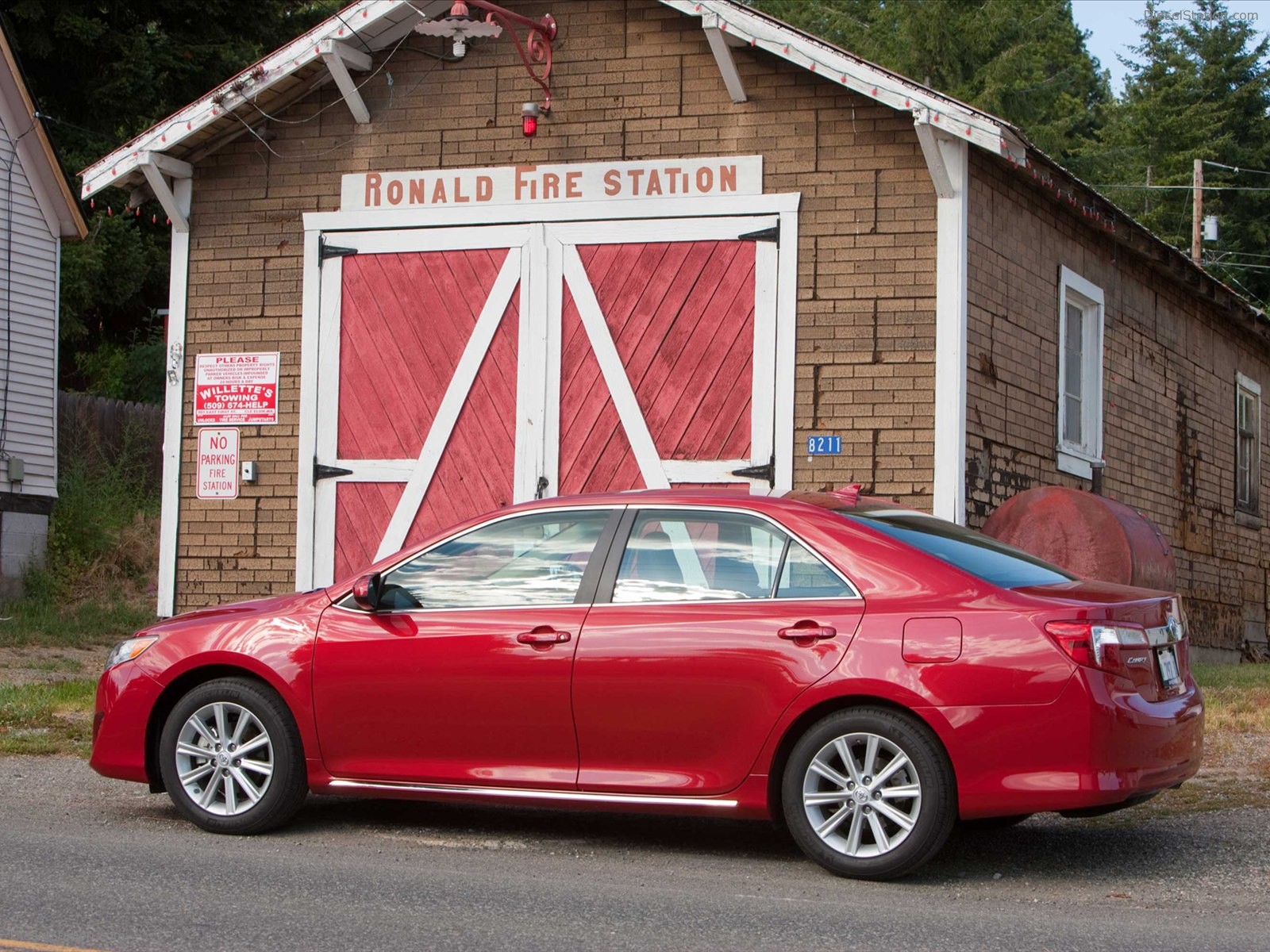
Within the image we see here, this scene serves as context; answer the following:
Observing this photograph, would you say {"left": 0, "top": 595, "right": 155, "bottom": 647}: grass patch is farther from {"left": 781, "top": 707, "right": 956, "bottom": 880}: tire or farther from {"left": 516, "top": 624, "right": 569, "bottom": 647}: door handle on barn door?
{"left": 781, "top": 707, "right": 956, "bottom": 880}: tire

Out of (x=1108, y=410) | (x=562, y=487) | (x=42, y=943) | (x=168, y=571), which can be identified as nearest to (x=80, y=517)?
(x=168, y=571)

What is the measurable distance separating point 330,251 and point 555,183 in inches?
75.8

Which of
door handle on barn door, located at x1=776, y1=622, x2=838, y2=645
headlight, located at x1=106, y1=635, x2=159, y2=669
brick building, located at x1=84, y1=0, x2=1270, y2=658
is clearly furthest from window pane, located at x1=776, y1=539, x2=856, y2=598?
brick building, located at x1=84, y1=0, x2=1270, y2=658

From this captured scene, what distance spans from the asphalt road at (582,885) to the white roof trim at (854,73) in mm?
5213

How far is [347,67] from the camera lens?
1347 centimetres

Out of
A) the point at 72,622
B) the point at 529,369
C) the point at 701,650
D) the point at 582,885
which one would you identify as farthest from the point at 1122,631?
the point at 72,622

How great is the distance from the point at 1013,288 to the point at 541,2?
4.34 metres

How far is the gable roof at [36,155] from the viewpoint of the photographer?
19797 mm

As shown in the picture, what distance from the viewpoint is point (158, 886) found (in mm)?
6223

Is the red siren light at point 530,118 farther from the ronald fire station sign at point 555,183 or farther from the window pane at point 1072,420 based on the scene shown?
the window pane at point 1072,420

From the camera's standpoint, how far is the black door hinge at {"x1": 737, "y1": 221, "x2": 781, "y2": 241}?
41.2 feet

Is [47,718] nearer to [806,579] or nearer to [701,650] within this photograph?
[701,650]

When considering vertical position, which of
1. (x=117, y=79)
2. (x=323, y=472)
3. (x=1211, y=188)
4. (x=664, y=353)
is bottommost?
(x=323, y=472)

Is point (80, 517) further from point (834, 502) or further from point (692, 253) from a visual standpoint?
point (834, 502)
